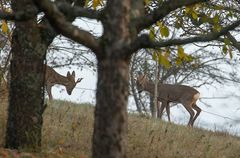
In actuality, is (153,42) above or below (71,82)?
below

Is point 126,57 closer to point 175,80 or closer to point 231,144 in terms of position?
point 231,144

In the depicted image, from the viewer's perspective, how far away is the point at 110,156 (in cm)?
498

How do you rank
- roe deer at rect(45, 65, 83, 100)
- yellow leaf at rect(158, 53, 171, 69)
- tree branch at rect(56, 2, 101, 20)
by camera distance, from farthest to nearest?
roe deer at rect(45, 65, 83, 100), yellow leaf at rect(158, 53, 171, 69), tree branch at rect(56, 2, 101, 20)

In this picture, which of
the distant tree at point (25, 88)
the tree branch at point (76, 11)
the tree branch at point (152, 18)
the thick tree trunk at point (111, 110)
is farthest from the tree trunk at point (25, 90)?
the thick tree trunk at point (111, 110)

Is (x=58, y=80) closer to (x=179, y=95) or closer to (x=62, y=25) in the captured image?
(x=179, y=95)

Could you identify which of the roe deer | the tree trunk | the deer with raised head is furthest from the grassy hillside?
the deer with raised head

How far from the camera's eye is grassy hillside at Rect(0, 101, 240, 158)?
363 inches

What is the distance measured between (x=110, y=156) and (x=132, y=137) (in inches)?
233

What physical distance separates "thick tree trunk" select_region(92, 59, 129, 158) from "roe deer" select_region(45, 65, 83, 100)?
51.1ft

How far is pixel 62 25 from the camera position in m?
4.92

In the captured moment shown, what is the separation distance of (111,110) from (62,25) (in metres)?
0.76

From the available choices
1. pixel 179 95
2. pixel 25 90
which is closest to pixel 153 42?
pixel 25 90

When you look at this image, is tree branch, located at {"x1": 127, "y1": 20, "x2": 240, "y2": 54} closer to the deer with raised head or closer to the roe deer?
the roe deer

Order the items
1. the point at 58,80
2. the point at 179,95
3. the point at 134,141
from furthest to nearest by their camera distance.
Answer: the point at 179,95 < the point at 58,80 < the point at 134,141
